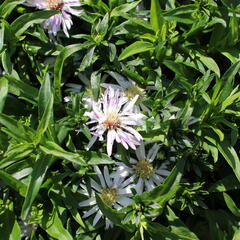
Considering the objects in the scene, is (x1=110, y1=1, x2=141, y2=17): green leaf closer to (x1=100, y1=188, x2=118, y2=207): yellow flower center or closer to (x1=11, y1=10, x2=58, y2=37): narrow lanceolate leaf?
(x1=11, y1=10, x2=58, y2=37): narrow lanceolate leaf

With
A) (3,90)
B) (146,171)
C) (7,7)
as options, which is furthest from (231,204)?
(7,7)

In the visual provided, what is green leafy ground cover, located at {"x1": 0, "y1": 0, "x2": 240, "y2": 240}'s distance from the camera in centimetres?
153

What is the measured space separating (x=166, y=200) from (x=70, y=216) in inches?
14.5

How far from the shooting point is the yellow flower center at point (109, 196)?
1.64 m

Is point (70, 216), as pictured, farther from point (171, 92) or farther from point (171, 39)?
point (171, 39)

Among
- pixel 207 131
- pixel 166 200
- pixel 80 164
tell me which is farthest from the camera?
pixel 207 131

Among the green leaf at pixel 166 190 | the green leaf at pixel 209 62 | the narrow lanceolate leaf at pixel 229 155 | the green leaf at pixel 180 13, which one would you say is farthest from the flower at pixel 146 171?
the green leaf at pixel 180 13

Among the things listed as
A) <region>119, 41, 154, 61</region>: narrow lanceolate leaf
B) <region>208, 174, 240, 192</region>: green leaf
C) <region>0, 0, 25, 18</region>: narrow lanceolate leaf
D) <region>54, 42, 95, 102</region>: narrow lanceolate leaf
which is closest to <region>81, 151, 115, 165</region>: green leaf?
<region>54, 42, 95, 102</region>: narrow lanceolate leaf

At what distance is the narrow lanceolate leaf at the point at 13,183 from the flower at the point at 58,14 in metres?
0.55

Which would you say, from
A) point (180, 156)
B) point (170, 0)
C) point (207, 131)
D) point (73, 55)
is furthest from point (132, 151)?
point (170, 0)

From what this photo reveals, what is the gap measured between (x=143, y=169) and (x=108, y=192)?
0.51ft

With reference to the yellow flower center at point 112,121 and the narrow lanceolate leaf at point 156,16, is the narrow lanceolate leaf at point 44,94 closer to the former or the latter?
the yellow flower center at point 112,121

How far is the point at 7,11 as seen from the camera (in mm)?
1618

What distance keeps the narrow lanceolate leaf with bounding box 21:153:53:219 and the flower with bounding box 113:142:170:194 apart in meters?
0.35
